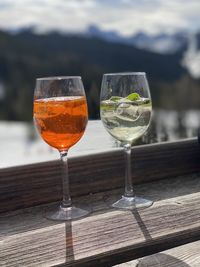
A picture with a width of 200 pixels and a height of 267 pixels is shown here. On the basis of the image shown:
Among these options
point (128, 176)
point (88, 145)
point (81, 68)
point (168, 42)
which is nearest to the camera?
point (128, 176)

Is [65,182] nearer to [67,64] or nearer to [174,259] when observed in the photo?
[174,259]

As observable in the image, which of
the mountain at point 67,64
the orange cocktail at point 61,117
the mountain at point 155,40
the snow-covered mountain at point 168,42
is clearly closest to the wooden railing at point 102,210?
the orange cocktail at point 61,117

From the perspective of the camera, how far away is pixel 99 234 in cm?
80

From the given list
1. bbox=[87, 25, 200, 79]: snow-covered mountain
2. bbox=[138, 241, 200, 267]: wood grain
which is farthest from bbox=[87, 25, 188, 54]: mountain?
bbox=[138, 241, 200, 267]: wood grain

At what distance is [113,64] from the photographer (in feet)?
132

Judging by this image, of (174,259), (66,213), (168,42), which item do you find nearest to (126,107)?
(66,213)

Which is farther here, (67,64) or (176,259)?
(67,64)

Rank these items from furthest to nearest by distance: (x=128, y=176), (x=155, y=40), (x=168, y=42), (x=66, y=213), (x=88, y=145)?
1. (x=155, y=40)
2. (x=168, y=42)
3. (x=88, y=145)
4. (x=128, y=176)
5. (x=66, y=213)

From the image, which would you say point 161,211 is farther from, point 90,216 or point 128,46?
point 128,46

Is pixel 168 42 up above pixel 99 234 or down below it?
above

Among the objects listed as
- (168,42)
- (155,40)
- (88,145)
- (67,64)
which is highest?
(155,40)

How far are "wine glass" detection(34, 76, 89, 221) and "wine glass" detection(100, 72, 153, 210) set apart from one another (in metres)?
0.07

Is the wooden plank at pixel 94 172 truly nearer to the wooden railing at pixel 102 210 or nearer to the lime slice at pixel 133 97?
the wooden railing at pixel 102 210

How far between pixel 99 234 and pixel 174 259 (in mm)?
158
